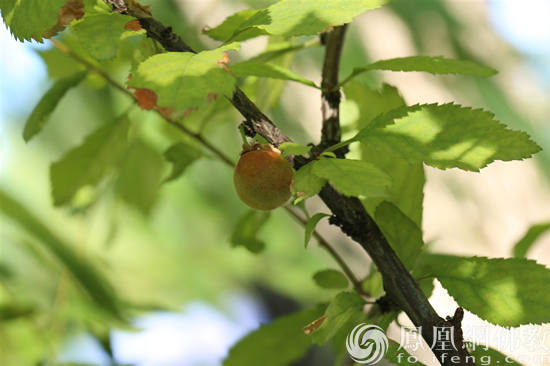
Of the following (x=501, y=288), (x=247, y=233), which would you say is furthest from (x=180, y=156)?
(x=501, y=288)

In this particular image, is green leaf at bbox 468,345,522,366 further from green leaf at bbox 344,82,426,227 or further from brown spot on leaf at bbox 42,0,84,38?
brown spot on leaf at bbox 42,0,84,38

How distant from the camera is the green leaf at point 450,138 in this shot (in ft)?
1.26

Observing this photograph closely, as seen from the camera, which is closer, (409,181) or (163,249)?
(409,181)

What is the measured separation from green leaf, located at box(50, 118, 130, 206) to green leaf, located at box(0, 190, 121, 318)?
13 cm

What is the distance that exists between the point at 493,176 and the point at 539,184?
0.17 metres

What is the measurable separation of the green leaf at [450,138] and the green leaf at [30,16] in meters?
0.22

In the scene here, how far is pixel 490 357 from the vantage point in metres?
0.46

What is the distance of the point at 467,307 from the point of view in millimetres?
437

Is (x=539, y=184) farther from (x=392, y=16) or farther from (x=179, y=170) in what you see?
(x=179, y=170)

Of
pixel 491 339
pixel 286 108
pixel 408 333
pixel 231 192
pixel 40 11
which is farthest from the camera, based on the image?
pixel 231 192

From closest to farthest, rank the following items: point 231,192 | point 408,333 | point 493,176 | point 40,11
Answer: point 40,11 < point 408,333 < point 493,176 < point 231,192

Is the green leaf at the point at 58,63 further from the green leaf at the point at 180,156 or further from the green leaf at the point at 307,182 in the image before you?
the green leaf at the point at 307,182

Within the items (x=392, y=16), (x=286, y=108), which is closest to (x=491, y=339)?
(x=286, y=108)

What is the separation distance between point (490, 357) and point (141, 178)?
530mm
